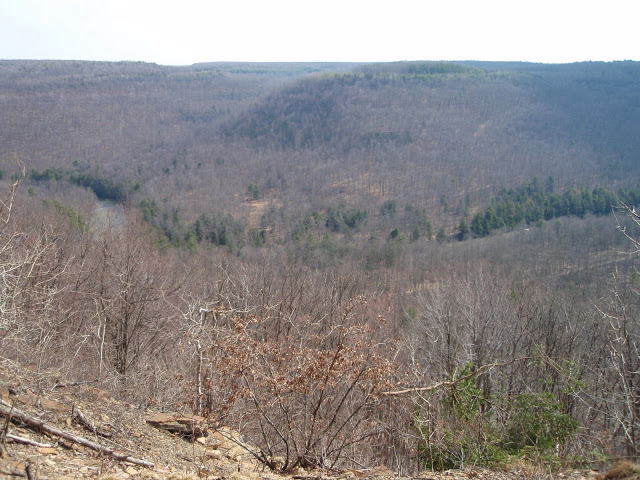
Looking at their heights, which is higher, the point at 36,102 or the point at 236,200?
the point at 36,102

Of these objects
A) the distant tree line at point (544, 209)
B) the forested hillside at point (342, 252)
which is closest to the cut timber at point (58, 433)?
the forested hillside at point (342, 252)

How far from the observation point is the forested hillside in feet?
23.2

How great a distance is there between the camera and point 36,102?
9475 centimetres

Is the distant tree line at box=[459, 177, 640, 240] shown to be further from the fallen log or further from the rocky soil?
the fallen log

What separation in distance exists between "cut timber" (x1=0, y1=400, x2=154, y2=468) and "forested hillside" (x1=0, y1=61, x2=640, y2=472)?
731 millimetres

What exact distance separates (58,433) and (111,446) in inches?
23.9

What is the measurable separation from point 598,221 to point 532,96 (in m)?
73.7

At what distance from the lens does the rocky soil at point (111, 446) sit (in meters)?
4.92

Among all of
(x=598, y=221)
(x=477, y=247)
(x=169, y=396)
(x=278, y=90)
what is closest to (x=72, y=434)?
(x=169, y=396)

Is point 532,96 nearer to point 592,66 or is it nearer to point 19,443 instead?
point 592,66

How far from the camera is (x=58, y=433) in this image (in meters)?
5.47

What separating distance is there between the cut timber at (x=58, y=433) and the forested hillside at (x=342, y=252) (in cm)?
73

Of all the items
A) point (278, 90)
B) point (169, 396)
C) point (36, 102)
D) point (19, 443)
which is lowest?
point (169, 396)

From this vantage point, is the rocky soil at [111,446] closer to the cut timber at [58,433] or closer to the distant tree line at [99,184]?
the cut timber at [58,433]
